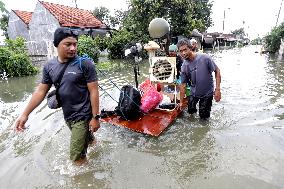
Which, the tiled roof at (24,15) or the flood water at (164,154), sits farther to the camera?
the tiled roof at (24,15)

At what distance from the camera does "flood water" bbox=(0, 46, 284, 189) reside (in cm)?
380

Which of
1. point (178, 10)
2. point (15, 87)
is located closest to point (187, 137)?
point (15, 87)

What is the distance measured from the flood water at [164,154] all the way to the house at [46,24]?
18.5 metres

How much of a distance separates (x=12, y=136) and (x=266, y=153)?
5007 mm

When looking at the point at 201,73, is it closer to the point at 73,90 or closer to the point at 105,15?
the point at 73,90

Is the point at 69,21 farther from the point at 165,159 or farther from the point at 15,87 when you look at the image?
the point at 165,159

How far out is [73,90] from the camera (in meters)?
3.54

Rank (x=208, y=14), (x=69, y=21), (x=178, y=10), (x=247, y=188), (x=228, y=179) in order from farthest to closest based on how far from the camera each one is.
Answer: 1. (x=208, y=14)
2. (x=69, y=21)
3. (x=178, y=10)
4. (x=228, y=179)
5. (x=247, y=188)

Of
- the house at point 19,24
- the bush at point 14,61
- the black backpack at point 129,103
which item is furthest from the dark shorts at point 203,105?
the house at point 19,24

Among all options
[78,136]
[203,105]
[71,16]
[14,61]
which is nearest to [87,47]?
[14,61]

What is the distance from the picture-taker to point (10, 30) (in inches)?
1127

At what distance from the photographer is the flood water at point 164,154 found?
380 cm

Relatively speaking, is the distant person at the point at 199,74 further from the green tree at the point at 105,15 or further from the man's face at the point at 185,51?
the green tree at the point at 105,15

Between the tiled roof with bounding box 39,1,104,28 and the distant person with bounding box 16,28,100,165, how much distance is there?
2160 centimetres
